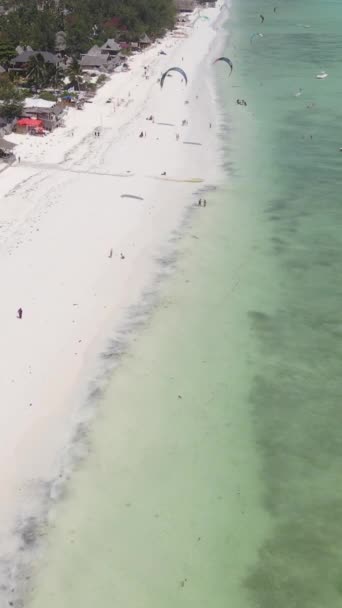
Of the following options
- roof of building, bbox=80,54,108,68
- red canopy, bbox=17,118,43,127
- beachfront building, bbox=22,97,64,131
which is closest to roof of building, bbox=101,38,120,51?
roof of building, bbox=80,54,108,68

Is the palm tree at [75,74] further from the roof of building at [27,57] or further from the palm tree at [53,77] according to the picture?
the roof of building at [27,57]

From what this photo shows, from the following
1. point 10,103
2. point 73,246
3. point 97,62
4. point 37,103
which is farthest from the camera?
point 97,62

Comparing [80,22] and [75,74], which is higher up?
[80,22]

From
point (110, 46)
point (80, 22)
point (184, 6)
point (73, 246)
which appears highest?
point (184, 6)

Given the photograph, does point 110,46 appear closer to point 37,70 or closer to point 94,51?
point 94,51

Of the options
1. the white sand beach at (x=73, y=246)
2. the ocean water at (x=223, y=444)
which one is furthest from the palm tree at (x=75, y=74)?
the ocean water at (x=223, y=444)

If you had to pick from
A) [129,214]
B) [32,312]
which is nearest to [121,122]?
[129,214]

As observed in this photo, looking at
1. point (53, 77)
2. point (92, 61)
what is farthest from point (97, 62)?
point (53, 77)

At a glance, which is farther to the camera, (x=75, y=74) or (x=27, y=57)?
(x=75, y=74)
